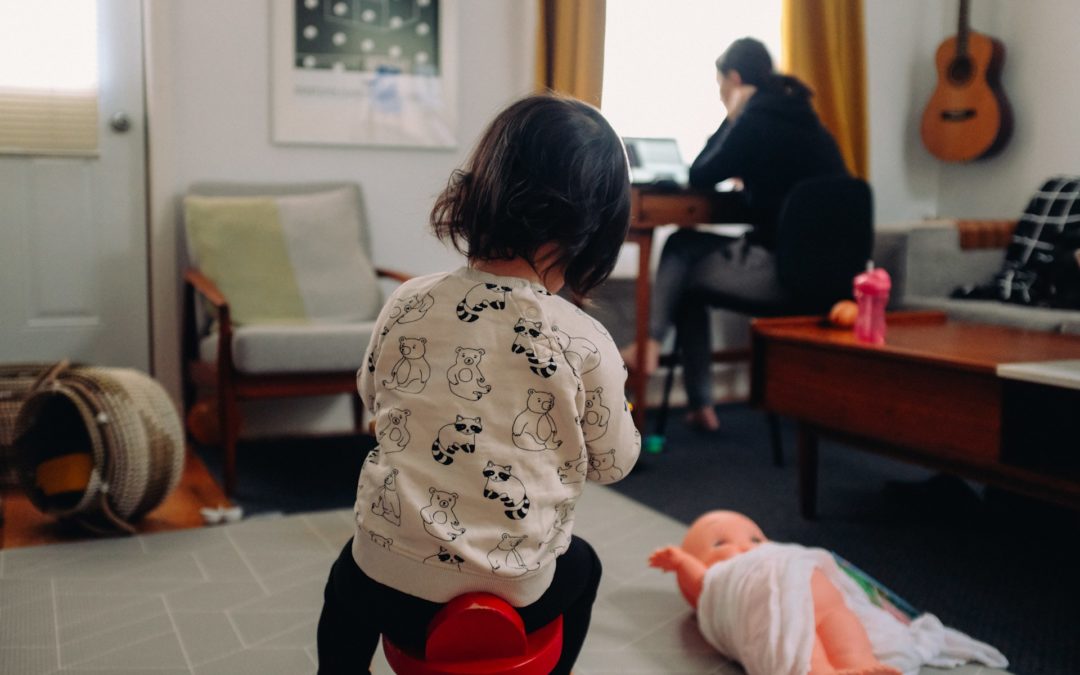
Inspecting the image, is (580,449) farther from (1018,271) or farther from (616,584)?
(1018,271)

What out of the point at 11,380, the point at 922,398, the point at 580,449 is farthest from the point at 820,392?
the point at 11,380

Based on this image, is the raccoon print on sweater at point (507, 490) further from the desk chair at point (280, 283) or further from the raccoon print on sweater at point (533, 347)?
the desk chair at point (280, 283)

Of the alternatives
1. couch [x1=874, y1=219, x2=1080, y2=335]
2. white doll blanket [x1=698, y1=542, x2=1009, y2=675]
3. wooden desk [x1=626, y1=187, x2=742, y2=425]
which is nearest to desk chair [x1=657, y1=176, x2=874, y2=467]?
wooden desk [x1=626, y1=187, x2=742, y2=425]

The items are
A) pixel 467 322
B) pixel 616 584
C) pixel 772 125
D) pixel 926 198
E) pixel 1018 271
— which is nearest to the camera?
pixel 467 322

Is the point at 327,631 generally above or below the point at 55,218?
below

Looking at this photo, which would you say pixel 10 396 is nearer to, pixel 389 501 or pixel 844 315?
pixel 389 501

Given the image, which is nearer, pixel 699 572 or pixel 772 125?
pixel 699 572

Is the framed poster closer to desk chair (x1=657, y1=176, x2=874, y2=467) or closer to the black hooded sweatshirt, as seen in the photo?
the black hooded sweatshirt

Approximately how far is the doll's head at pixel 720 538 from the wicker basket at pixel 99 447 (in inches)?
46.7

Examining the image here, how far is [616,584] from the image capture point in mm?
1952

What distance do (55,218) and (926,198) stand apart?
3.57 m

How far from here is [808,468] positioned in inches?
93.7

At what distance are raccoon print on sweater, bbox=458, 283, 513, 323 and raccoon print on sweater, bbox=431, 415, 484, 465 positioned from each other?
0.10 m

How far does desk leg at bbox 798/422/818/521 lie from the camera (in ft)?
7.75
